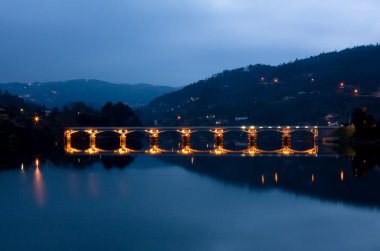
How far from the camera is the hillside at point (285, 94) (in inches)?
2591

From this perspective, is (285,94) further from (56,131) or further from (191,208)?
(191,208)

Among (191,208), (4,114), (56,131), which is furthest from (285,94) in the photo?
(191,208)

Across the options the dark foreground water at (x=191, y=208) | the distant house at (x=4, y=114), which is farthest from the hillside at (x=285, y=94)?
the dark foreground water at (x=191, y=208)

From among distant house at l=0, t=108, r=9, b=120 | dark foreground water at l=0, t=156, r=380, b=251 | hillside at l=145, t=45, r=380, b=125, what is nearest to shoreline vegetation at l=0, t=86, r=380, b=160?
distant house at l=0, t=108, r=9, b=120

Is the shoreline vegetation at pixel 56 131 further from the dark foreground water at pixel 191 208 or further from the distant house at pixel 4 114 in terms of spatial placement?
the dark foreground water at pixel 191 208

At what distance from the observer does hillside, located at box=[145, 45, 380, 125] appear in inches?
2591

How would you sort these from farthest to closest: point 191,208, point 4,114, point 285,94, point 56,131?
point 285,94 < point 56,131 < point 4,114 < point 191,208

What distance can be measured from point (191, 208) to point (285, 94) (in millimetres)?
66428

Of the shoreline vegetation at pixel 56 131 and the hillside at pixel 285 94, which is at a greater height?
the hillside at pixel 285 94

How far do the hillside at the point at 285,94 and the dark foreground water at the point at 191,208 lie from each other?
37.4m

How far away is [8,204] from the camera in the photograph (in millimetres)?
17609

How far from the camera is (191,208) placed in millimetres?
17031

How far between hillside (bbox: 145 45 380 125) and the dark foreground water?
123ft

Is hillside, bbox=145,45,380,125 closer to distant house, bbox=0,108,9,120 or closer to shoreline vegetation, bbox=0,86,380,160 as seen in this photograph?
shoreline vegetation, bbox=0,86,380,160
